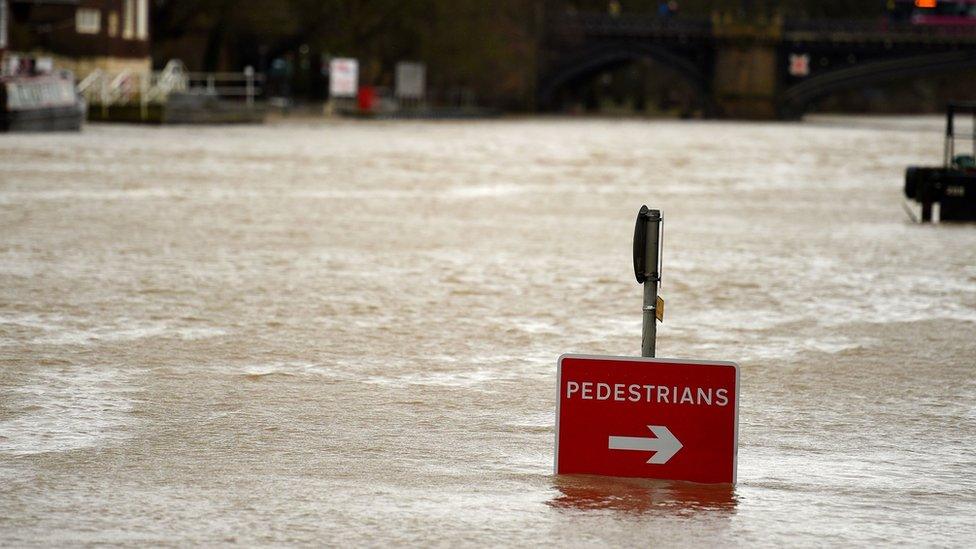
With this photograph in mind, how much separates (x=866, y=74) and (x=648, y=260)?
106 metres

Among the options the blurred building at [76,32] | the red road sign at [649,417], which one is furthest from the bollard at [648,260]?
the blurred building at [76,32]

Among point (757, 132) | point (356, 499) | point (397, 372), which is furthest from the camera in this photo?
point (757, 132)

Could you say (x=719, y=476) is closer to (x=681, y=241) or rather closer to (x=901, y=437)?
(x=901, y=437)

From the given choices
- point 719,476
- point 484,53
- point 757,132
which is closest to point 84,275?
point 719,476

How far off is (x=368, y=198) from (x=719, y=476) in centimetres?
2064

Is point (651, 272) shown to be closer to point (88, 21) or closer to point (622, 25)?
point (88, 21)

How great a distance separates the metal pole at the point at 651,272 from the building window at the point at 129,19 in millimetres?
72327

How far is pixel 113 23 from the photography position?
76.2 metres

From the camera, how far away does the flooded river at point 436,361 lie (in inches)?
326

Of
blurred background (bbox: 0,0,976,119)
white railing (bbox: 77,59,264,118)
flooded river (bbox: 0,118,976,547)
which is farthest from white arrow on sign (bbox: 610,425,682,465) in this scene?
blurred background (bbox: 0,0,976,119)

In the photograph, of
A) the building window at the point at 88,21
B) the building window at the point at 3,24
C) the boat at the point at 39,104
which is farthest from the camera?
the building window at the point at 88,21

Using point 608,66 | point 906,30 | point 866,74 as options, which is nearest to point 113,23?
point 608,66

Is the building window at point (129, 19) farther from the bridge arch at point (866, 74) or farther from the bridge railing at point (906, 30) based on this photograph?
the bridge railing at point (906, 30)

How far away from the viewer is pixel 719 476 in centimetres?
871
